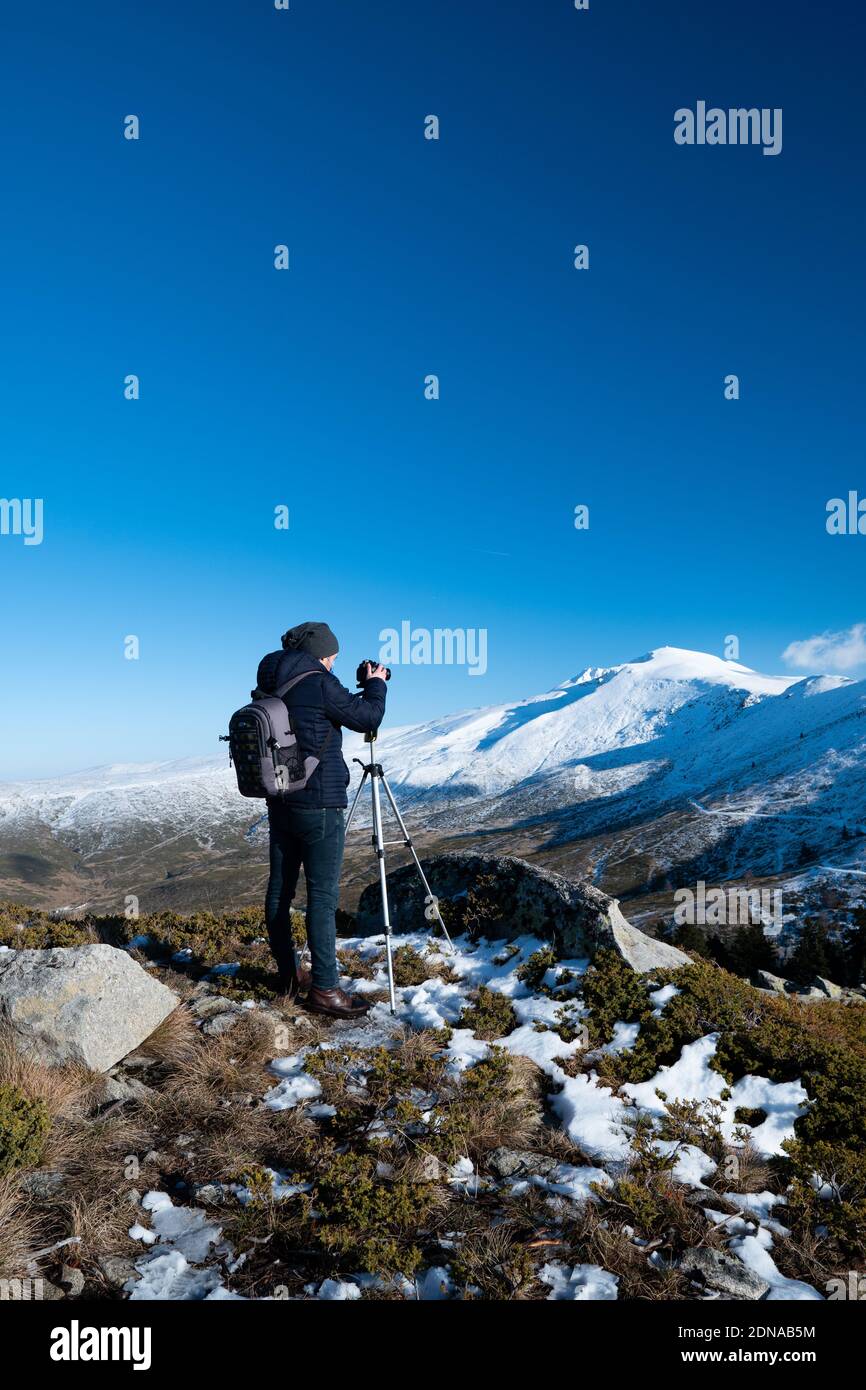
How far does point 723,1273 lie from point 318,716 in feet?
20.9

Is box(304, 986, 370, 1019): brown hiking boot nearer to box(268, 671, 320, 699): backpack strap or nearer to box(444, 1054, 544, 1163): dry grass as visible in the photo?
box(444, 1054, 544, 1163): dry grass

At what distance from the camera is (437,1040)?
8.48m

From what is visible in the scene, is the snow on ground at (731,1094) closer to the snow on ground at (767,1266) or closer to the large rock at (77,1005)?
the snow on ground at (767,1266)

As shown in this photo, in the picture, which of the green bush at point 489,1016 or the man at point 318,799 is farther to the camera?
the green bush at point 489,1016

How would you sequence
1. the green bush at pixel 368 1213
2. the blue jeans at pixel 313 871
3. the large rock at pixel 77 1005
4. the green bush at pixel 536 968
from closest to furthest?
1. the green bush at pixel 368 1213
2. the large rock at pixel 77 1005
3. the blue jeans at pixel 313 871
4. the green bush at pixel 536 968

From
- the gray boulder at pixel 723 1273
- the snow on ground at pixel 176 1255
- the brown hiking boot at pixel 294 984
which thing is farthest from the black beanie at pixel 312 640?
the gray boulder at pixel 723 1273

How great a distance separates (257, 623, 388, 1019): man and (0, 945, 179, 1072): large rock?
74.9 inches

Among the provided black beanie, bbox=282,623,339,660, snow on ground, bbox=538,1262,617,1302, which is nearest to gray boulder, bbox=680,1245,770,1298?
snow on ground, bbox=538,1262,617,1302

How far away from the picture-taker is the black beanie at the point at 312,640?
8727mm

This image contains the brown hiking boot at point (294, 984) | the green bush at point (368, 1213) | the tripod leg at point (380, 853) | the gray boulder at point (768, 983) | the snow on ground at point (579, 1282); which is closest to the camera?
the snow on ground at point (579, 1282)

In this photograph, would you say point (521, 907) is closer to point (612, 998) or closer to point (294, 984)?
point (612, 998)

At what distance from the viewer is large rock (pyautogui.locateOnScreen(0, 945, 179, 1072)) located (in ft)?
23.9

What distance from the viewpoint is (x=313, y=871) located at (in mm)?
8633

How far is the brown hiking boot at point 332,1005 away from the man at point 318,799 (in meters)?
0.01
